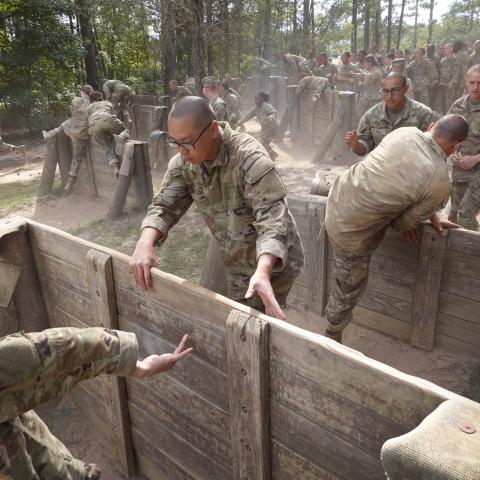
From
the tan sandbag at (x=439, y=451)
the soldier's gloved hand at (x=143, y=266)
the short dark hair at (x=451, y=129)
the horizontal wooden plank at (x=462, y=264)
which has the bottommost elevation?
the horizontal wooden plank at (x=462, y=264)

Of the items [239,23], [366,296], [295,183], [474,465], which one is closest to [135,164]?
[295,183]

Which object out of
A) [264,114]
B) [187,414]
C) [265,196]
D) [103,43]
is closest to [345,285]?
[265,196]

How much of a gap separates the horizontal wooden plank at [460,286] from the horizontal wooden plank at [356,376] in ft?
6.77

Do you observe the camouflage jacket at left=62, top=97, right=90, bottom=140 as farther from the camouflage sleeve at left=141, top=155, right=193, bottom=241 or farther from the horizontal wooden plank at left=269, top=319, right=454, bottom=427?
the horizontal wooden plank at left=269, top=319, right=454, bottom=427

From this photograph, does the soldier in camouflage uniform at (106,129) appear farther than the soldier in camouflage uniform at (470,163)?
Yes

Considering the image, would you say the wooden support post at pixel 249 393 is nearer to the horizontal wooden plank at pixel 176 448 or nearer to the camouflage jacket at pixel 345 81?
the horizontal wooden plank at pixel 176 448

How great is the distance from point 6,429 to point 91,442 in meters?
1.48

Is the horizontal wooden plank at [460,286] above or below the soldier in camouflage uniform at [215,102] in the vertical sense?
below

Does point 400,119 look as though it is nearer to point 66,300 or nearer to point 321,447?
point 66,300

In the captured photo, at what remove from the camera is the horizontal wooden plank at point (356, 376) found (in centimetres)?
132

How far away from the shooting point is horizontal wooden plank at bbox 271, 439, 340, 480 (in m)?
1.68

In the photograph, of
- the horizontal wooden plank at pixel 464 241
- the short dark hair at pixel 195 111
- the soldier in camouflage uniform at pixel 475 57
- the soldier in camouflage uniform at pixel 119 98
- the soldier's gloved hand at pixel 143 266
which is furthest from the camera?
the soldier in camouflage uniform at pixel 119 98

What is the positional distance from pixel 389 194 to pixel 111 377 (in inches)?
74.7

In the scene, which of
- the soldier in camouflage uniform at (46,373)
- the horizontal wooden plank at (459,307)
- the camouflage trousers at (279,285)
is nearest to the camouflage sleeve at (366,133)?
the horizontal wooden plank at (459,307)
